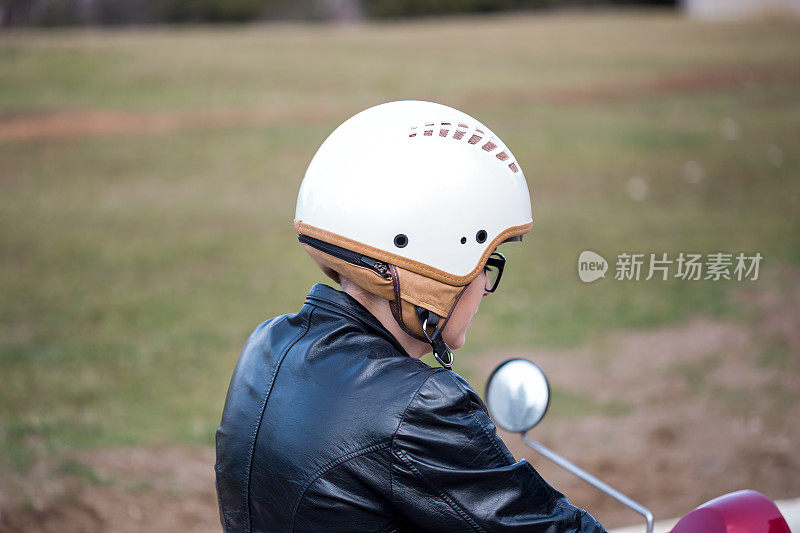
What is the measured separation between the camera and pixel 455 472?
1.81 metres

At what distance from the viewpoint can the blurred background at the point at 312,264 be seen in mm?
5754

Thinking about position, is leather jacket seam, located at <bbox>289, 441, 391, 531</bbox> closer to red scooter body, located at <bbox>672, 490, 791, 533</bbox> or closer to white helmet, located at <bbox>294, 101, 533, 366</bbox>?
white helmet, located at <bbox>294, 101, 533, 366</bbox>

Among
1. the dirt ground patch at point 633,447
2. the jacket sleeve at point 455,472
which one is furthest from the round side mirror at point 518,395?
the dirt ground patch at point 633,447

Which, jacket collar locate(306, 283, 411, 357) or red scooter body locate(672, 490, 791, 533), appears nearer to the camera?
red scooter body locate(672, 490, 791, 533)

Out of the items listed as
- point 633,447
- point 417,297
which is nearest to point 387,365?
point 417,297

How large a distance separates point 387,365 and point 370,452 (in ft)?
0.65

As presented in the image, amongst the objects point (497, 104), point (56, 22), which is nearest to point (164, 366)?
point (497, 104)

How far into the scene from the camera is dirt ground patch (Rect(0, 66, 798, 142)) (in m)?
17.0

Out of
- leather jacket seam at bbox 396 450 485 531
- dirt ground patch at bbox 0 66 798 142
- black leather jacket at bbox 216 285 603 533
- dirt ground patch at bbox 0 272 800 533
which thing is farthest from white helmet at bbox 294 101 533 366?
dirt ground patch at bbox 0 66 798 142

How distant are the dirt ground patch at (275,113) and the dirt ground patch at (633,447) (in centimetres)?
1181

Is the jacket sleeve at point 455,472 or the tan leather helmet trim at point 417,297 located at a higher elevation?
the tan leather helmet trim at point 417,297

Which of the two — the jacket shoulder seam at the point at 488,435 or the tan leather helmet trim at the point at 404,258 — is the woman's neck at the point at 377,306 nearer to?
the tan leather helmet trim at the point at 404,258

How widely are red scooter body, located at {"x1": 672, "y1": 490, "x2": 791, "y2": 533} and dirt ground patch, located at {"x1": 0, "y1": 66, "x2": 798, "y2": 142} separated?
1635 centimetres

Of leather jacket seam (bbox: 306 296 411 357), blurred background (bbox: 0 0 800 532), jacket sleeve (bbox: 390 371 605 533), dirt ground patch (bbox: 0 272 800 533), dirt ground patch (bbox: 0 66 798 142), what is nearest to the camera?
jacket sleeve (bbox: 390 371 605 533)
